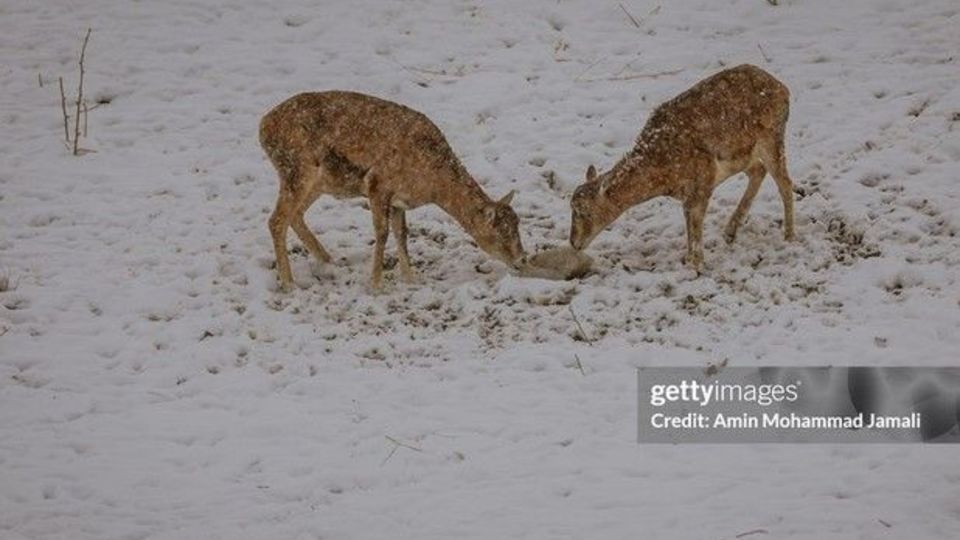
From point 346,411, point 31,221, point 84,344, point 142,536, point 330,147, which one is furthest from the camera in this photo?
point 31,221

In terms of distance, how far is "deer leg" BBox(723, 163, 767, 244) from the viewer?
11.2 m

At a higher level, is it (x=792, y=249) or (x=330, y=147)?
(x=330, y=147)

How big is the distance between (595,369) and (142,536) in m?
3.66

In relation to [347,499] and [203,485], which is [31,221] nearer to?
[203,485]

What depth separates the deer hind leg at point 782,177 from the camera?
1091 centimetres

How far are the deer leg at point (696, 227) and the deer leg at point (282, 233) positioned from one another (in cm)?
363

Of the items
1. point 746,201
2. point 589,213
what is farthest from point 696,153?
point 589,213

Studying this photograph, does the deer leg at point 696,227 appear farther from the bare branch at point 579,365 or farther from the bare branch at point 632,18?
the bare branch at point 632,18

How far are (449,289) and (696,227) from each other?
231 cm

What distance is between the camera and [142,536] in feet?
24.0

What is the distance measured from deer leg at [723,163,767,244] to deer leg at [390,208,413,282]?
3.06 meters

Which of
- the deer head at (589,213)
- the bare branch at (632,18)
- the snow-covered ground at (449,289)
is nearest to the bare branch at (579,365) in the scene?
the snow-covered ground at (449,289)

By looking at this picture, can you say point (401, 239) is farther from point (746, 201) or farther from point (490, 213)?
point (746, 201)

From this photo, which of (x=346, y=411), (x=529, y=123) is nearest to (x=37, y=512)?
(x=346, y=411)
